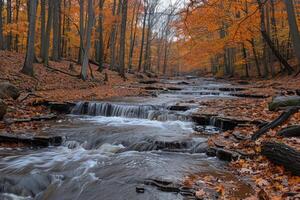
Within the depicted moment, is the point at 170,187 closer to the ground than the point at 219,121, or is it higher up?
closer to the ground

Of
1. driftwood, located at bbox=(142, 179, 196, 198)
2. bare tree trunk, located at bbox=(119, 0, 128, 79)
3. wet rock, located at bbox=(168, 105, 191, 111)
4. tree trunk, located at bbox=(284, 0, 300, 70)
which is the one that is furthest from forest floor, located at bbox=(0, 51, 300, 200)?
bare tree trunk, located at bbox=(119, 0, 128, 79)

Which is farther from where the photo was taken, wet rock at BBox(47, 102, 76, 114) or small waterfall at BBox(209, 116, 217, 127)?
wet rock at BBox(47, 102, 76, 114)

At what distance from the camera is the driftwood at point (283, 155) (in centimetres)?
531

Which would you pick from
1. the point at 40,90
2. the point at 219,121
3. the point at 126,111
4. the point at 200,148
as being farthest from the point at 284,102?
the point at 40,90

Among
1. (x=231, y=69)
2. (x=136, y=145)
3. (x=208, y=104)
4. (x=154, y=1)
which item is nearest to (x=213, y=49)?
(x=231, y=69)

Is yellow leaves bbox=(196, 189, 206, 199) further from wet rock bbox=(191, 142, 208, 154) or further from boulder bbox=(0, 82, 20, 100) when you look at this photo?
boulder bbox=(0, 82, 20, 100)

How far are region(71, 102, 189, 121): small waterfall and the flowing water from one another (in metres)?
0.55

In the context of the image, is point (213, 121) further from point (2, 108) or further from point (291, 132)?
point (2, 108)

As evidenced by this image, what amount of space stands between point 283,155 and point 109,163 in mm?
3624

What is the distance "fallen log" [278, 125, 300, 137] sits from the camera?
693 centimetres

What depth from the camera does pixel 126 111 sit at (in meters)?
12.6

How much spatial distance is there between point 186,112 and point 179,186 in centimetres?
652

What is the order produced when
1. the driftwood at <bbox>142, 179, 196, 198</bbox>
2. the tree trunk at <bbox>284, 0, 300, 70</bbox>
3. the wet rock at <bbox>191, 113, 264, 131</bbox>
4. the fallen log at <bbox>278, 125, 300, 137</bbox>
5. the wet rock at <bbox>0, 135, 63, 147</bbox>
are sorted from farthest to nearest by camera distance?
the tree trunk at <bbox>284, 0, 300, 70</bbox> → the wet rock at <bbox>191, 113, 264, 131</bbox> → the wet rock at <bbox>0, 135, 63, 147</bbox> → the fallen log at <bbox>278, 125, 300, 137</bbox> → the driftwood at <bbox>142, 179, 196, 198</bbox>

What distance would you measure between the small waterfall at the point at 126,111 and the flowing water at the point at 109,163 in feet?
1.81
